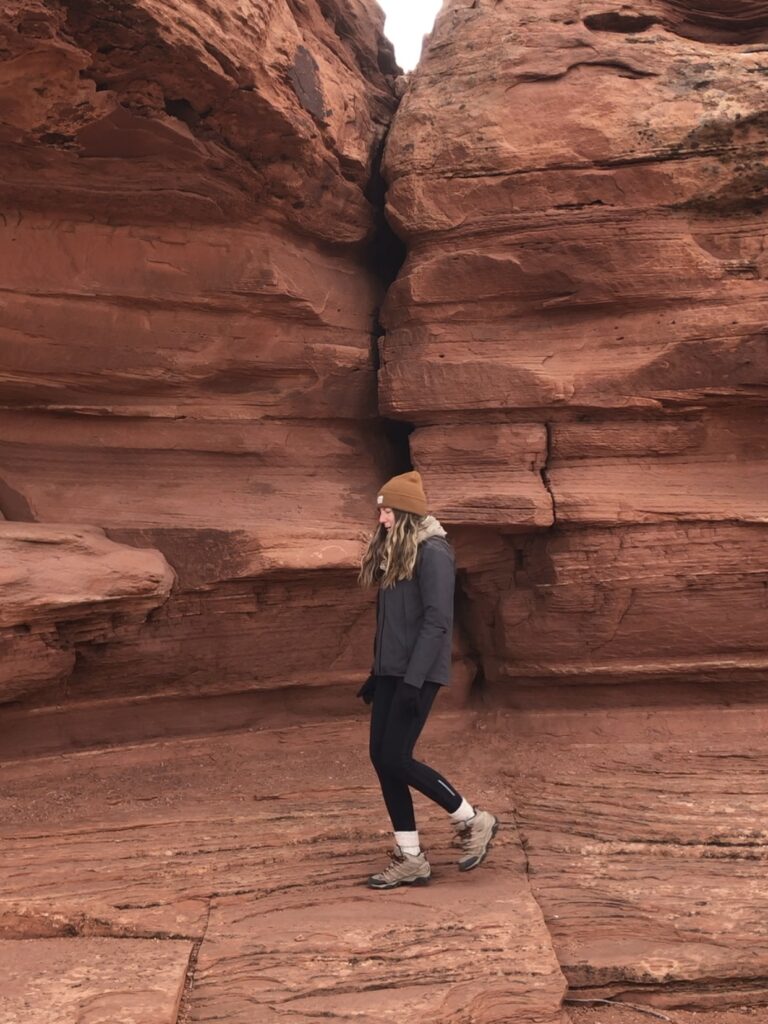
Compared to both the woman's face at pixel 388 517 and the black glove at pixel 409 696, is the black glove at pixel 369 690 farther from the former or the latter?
the woman's face at pixel 388 517

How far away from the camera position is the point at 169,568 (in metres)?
6.49

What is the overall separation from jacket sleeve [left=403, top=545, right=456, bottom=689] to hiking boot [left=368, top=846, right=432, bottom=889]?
0.97 meters

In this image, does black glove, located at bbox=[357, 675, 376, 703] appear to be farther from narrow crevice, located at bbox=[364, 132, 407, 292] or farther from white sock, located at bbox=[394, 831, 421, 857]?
narrow crevice, located at bbox=[364, 132, 407, 292]

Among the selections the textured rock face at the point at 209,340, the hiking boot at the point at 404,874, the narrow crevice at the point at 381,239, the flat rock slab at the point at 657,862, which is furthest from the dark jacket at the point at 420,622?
the narrow crevice at the point at 381,239

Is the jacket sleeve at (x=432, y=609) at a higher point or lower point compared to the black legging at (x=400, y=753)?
higher

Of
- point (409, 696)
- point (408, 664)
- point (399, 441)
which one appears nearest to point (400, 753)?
point (409, 696)

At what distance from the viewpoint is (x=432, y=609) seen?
474cm

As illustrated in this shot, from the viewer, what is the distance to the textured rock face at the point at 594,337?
6.90m

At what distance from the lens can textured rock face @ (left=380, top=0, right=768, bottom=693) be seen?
6.90m

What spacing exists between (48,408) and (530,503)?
3.49 meters

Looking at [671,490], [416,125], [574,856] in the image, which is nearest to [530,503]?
[671,490]

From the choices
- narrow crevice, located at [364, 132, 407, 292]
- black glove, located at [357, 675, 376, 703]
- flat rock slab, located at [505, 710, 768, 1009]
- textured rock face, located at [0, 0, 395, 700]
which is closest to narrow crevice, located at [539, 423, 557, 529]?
textured rock face, located at [0, 0, 395, 700]

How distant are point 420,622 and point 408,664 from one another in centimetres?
24

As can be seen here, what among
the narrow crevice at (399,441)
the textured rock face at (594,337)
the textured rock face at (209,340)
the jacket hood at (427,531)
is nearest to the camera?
the jacket hood at (427,531)
